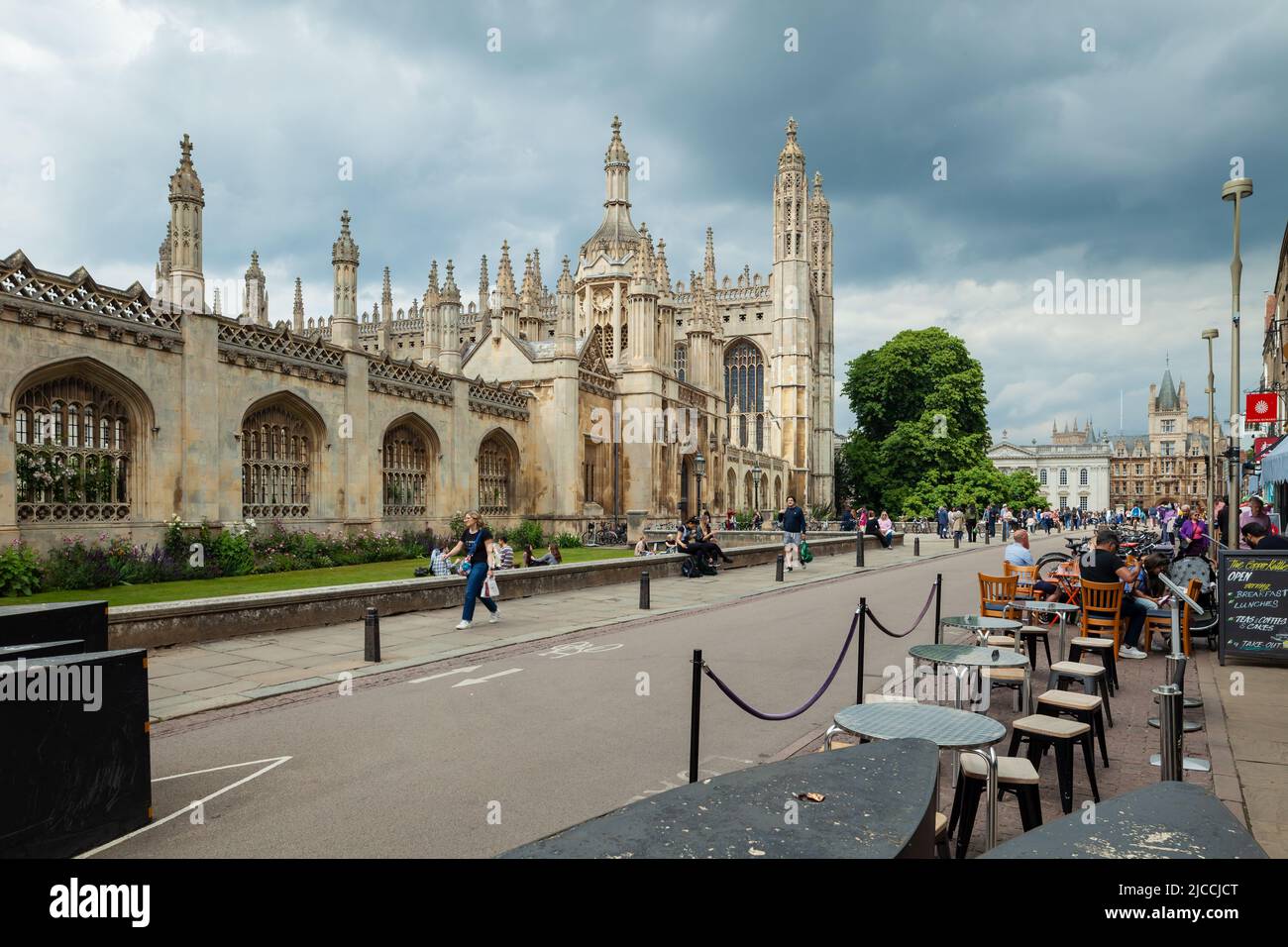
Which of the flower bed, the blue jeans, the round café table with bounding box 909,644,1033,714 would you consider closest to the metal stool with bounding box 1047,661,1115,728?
the round café table with bounding box 909,644,1033,714

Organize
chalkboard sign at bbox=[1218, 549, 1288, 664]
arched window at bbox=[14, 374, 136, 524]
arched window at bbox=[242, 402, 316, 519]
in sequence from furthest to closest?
arched window at bbox=[242, 402, 316, 519] < arched window at bbox=[14, 374, 136, 524] < chalkboard sign at bbox=[1218, 549, 1288, 664]

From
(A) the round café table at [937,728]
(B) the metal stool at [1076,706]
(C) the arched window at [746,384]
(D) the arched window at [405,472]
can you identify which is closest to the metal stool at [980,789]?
(A) the round café table at [937,728]

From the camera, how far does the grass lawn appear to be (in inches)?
498

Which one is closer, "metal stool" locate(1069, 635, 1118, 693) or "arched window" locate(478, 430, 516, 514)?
"metal stool" locate(1069, 635, 1118, 693)

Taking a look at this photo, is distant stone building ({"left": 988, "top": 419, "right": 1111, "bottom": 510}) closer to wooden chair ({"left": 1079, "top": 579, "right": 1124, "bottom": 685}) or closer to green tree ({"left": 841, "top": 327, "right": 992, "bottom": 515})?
green tree ({"left": 841, "top": 327, "right": 992, "bottom": 515})

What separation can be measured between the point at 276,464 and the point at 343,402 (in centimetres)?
267

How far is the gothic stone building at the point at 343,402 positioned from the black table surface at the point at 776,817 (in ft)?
52.7

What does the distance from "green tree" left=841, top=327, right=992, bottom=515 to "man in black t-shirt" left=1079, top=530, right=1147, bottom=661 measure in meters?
36.8

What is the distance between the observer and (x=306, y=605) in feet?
36.0

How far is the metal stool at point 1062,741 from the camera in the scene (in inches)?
183

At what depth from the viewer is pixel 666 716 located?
6.80 meters

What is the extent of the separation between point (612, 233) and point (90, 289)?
962 inches
